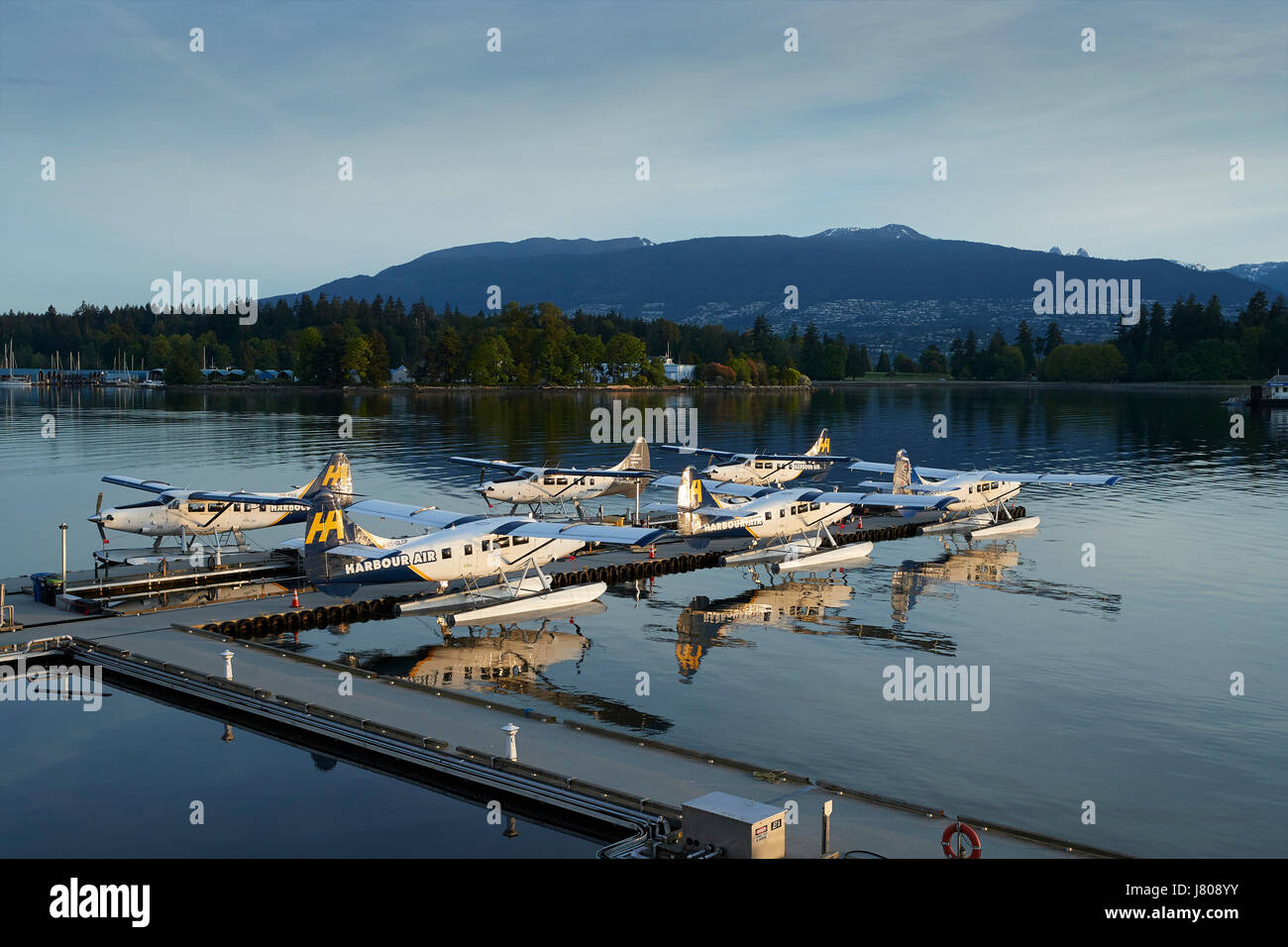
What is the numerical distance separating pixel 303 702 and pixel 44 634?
39.1ft

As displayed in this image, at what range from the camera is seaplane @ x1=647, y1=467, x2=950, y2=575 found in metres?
48.2

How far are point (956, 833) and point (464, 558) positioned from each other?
23.2 m

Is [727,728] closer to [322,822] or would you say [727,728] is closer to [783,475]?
[322,822]

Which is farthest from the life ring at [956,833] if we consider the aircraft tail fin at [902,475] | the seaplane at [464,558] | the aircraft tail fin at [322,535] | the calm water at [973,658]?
the aircraft tail fin at [902,475]

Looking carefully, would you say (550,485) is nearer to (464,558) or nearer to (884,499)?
(884,499)

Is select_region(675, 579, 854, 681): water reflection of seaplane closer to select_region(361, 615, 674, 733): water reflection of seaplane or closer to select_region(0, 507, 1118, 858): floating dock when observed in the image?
select_region(361, 615, 674, 733): water reflection of seaplane

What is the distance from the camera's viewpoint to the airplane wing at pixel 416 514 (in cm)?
4286

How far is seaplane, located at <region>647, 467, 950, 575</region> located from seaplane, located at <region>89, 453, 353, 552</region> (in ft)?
49.8

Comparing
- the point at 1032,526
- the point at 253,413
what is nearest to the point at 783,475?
the point at 1032,526

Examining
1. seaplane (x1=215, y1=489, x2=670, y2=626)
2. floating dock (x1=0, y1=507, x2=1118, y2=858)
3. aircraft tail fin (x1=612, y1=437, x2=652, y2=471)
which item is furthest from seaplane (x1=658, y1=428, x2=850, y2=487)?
seaplane (x1=215, y1=489, x2=670, y2=626)

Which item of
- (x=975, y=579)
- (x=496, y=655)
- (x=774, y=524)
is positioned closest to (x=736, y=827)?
(x=496, y=655)

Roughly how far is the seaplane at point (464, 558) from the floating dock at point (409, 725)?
4.98 ft

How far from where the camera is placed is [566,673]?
107ft

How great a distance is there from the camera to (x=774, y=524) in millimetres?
49906
